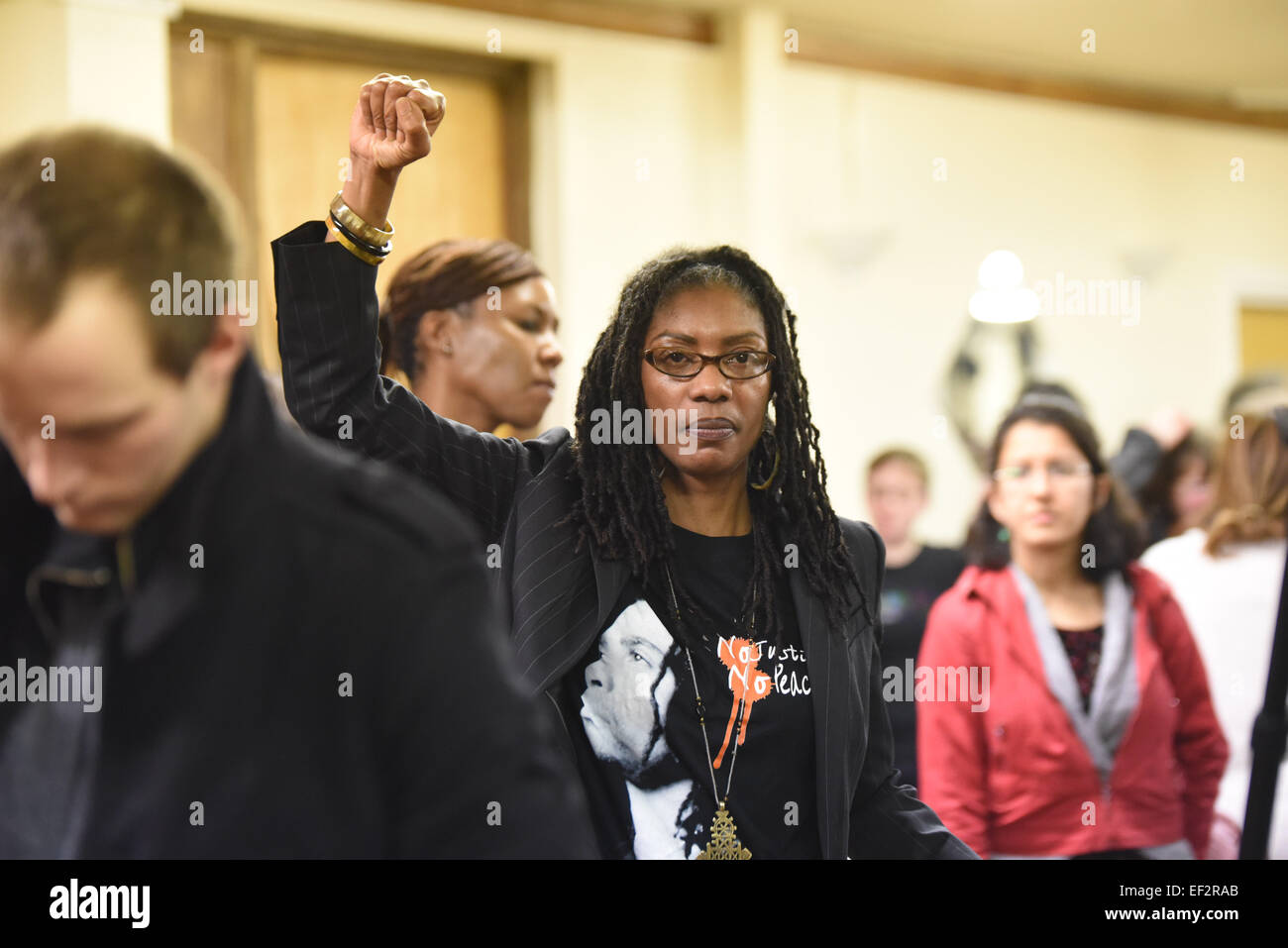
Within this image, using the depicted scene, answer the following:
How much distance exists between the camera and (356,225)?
1169mm

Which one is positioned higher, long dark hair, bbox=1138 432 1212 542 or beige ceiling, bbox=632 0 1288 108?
beige ceiling, bbox=632 0 1288 108

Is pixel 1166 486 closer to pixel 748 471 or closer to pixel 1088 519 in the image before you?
pixel 1088 519

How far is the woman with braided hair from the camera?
123cm

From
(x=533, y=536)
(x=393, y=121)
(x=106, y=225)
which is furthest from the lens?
(x=533, y=536)

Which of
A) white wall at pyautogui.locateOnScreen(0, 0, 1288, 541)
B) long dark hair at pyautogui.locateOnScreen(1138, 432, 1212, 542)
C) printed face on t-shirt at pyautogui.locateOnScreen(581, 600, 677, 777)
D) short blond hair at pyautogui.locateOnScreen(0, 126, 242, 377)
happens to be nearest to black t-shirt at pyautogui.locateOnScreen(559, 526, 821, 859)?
printed face on t-shirt at pyautogui.locateOnScreen(581, 600, 677, 777)

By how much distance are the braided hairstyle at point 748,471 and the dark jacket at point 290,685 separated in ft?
1.95

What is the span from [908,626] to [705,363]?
1486 mm

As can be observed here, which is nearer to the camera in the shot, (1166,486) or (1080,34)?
(1166,486)

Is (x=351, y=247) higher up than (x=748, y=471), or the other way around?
(x=351, y=247)

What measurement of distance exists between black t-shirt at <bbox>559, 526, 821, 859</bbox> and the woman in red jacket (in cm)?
83

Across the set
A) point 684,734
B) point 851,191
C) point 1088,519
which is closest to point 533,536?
point 684,734

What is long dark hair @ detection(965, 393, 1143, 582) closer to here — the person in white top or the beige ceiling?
the person in white top

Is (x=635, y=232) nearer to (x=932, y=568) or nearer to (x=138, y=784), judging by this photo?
(x=932, y=568)

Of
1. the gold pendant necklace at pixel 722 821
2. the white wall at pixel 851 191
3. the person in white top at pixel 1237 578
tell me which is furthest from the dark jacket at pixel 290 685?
the white wall at pixel 851 191
